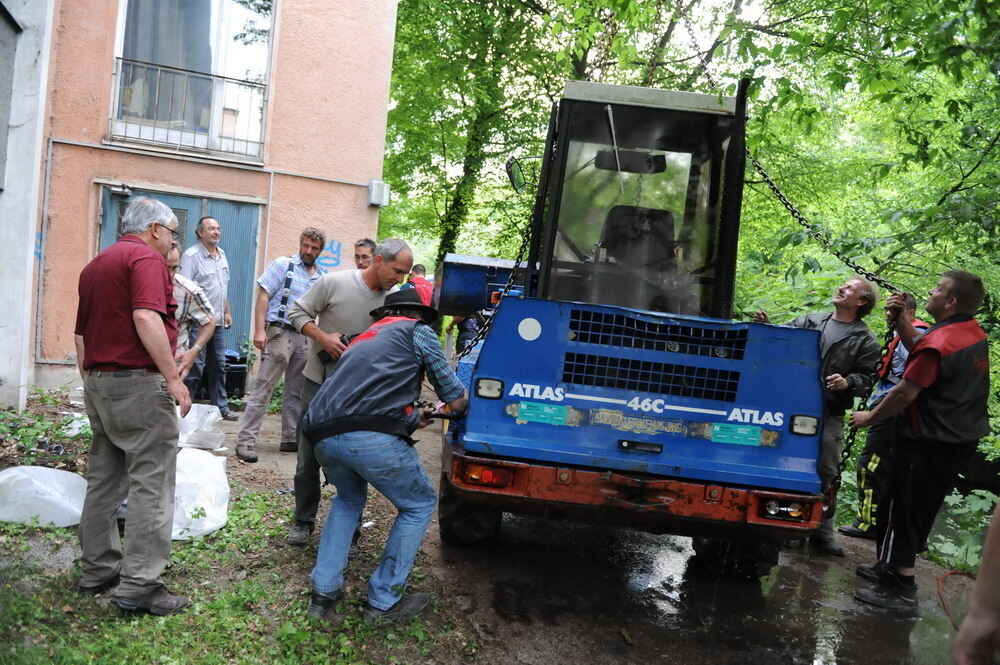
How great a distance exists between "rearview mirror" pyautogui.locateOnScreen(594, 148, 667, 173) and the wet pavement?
8.69 ft

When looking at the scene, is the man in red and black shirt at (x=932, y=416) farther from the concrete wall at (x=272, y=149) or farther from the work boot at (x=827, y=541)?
the concrete wall at (x=272, y=149)

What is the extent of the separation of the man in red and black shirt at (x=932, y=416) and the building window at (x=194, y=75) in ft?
28.6

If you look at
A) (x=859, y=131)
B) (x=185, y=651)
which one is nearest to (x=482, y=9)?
(x=859, y=131)

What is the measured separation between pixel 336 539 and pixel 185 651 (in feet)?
2.70

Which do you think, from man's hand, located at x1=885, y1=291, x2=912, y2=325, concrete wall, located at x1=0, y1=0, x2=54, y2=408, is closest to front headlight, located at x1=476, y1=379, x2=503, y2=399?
man's hand, located at x1=885, y1=291, x2=912, y2=325

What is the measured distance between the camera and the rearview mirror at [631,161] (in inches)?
217

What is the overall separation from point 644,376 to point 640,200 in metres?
1.73

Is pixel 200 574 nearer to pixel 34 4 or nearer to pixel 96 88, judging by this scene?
pixel 34 4

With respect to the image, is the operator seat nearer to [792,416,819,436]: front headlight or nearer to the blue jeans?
[792,416,819,436]: front headlight

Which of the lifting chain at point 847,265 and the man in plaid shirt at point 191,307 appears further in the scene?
the man in plaid shirt at point 191,307

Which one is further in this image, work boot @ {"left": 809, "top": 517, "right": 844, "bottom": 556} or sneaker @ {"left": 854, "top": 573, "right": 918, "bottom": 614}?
work boot @ {"left": 809, "top": 517, "right": 844, "bottom": 556}

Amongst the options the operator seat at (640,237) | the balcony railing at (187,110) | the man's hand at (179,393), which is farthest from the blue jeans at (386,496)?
the balcony railing at (187,110)

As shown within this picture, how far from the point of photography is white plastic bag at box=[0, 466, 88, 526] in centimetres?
448

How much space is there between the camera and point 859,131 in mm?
16875
